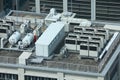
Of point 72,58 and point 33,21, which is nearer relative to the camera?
point 72,58

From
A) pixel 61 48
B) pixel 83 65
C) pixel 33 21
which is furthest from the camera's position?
pixel 33 21

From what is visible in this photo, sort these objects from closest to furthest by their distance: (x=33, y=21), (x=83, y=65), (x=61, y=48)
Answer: (x=83, y=65), (x=61, y=48), (x=33, y=21)

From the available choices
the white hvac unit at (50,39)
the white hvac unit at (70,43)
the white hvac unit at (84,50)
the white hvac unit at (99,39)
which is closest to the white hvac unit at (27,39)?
the white hvac unit at (50,39)

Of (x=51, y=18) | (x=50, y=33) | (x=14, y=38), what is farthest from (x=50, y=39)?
(x=51, y=18)

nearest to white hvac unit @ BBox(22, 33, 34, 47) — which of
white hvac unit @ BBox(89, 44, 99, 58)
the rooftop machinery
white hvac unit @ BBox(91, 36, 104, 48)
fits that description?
the rooftop machinery

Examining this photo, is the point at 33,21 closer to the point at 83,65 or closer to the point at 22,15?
the point at 22,15

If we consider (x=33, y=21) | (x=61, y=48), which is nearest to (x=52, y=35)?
(x=61, y=48)
